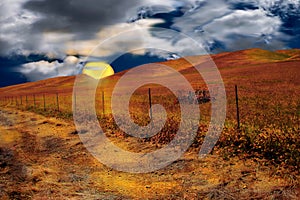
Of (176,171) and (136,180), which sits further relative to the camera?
(176,171)

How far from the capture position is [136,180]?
884cm

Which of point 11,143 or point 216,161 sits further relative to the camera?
point 11,143

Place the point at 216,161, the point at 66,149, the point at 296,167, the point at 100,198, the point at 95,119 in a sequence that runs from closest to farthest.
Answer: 1. the point at 100,198
2. the point at 296,167
3. the point at 216,161
4. the point at 66,149
5. the point at 95,119

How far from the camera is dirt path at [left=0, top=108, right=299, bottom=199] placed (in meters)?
7.54

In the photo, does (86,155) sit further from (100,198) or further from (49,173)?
(100,198)

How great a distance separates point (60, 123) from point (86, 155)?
889 cm

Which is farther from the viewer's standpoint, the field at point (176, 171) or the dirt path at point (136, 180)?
the field at point (176, 171)

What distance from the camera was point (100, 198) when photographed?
757 centimetres

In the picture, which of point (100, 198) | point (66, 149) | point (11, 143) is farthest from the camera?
point (11, 143)

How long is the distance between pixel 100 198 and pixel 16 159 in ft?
18.4

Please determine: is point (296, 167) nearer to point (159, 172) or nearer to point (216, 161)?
point (216, 161)

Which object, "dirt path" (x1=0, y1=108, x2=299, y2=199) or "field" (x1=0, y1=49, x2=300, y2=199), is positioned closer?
"dirt path" (x1=0, y1=108, x2=299, y2=199)

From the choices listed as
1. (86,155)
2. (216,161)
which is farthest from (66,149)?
(216,161)

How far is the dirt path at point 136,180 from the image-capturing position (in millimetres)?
7535
